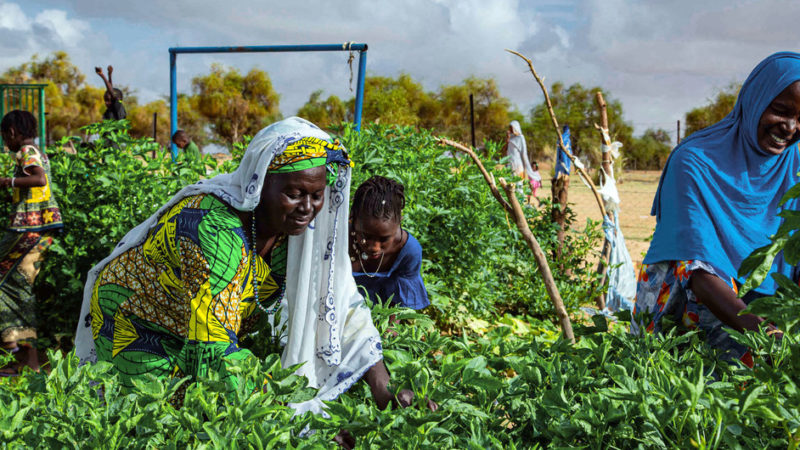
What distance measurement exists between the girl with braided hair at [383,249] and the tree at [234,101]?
43.5 metres

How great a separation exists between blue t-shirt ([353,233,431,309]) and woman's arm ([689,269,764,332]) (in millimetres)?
1320

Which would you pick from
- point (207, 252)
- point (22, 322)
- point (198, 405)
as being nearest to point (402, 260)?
point (207, 252)

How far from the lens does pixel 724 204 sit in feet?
7.45

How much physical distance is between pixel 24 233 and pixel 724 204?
4296 millimetres

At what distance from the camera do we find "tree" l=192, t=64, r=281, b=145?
4616cm

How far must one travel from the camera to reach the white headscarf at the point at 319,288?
1941 millimetres

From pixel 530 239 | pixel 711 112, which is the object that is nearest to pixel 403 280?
pixel 530 239

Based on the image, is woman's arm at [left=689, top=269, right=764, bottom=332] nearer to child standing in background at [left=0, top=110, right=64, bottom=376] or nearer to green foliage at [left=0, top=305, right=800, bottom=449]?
green foliage at [left=0, top=305, right=800, bottom=449]

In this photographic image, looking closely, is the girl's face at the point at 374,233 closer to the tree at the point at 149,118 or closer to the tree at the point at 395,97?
the tree at the point at 395,97

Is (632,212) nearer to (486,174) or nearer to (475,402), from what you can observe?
(486,174)

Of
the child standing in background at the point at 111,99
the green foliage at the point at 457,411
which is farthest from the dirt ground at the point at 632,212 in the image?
the child standing in background at the point at 111,99

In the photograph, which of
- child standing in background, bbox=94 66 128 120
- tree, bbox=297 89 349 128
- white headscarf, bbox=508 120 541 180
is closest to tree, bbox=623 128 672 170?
tree, bbox=297 89 349 128

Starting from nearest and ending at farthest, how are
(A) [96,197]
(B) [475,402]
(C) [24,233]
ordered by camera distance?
(B) [475,402] → (C) [24,233] → (A) [96,197]

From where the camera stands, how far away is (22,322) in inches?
178
